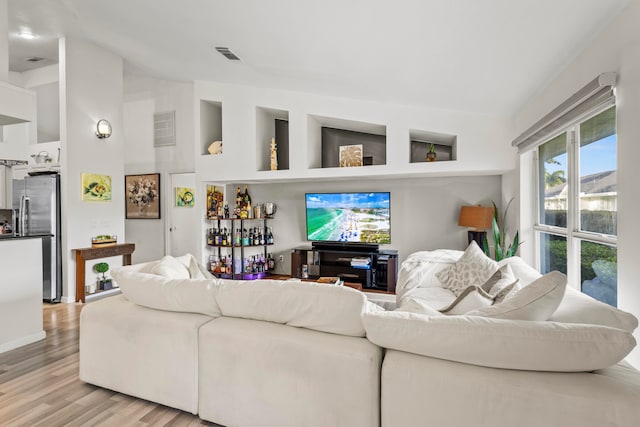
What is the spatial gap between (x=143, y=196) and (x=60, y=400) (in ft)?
15.7

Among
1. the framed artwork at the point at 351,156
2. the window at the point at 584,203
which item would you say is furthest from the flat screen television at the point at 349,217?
the window at the point at 584,203

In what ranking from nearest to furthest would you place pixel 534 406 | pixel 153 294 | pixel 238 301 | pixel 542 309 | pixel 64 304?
pixel 534 406
pixel 542 309
pixel 238 301
pixel 153 294
pixel 64 304

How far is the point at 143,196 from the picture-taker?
20.9 feet

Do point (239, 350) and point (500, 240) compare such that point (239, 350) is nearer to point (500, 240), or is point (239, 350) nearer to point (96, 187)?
point (500, 240)

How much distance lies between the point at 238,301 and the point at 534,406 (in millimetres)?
1366

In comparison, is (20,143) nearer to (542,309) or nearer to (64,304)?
(64,304)

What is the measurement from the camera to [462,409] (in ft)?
4.17

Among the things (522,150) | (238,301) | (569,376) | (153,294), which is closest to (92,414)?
(153,294)

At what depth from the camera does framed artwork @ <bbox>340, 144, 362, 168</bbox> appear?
499 centimetres

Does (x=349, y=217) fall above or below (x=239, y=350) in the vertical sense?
above

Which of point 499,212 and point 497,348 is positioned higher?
point 499,212

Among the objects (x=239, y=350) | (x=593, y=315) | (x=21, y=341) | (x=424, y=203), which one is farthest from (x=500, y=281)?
(x=21, y=341)

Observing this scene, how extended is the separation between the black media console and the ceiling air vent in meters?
2.85

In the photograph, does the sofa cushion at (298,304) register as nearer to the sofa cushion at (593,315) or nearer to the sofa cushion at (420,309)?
the sofa cushion at (420,309)
